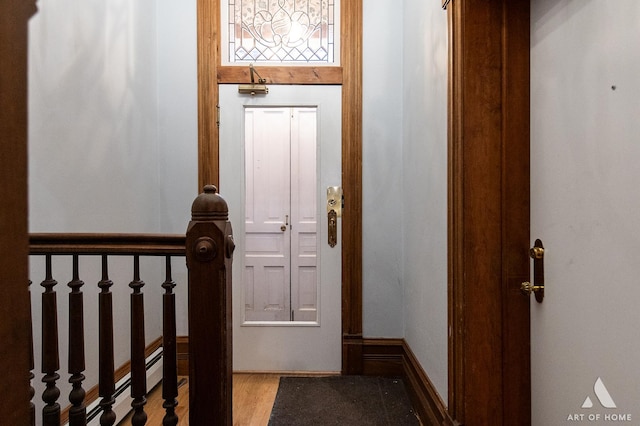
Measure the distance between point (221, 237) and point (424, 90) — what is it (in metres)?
1.41

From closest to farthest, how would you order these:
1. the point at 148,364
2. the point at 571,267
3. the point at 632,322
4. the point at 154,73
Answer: the point at 632,322
the point at 571,267
the point at 148,364
the point at 154,73

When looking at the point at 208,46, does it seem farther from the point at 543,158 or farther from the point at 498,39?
the point at 543,158

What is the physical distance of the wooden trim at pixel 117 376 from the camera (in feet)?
5.58

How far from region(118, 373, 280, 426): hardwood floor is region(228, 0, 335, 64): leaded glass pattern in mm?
2120

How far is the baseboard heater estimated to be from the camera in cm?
184

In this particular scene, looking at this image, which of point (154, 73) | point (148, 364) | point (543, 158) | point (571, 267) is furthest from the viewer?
point (154, 73)

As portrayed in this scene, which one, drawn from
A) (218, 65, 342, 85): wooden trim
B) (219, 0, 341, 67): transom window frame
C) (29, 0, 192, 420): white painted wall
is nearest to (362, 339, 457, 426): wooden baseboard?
(29, 0, 192, 420): white painted wall

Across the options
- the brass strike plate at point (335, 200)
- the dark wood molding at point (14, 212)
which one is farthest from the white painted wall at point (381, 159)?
the dark wood molding at point (14, 212)

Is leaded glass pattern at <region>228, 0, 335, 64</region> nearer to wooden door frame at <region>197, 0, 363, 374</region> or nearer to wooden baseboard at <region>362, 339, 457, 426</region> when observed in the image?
wooden door frame at <region>197, 0, 363, 374</region>

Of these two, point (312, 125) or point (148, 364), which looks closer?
point (148, 364)

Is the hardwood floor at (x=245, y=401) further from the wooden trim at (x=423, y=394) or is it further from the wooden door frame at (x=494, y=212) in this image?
the wooden door frame at (x=494, y=212)

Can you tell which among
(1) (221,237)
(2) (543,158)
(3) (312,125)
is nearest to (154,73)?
(3) (312,125)

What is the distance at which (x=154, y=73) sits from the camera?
271 centimetres

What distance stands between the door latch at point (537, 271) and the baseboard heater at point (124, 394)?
1.67m
